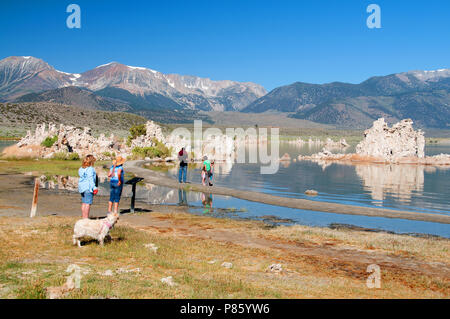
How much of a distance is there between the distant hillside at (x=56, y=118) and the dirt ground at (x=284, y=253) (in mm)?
129334

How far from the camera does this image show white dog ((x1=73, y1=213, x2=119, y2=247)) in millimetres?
12414

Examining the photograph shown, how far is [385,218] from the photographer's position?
23.8m

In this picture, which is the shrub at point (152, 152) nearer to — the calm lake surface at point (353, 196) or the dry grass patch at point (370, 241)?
the calm lake surface at point (353, 196)

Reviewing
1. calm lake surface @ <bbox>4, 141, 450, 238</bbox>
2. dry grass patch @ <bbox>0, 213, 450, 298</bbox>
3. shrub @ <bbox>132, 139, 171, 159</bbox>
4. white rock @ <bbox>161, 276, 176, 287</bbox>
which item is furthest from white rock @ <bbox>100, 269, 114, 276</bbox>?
shrub @ <bbox>132, 139, 171, 159</bbox>

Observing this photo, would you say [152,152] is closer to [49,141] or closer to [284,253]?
[49,141]

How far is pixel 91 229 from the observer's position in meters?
12.6

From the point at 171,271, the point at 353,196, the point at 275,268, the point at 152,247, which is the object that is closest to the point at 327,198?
the point at 353,196

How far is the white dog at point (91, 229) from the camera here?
40.7 ft

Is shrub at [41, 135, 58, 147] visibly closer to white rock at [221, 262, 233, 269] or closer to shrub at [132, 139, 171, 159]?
shrub at [132, 139, 171, 159]

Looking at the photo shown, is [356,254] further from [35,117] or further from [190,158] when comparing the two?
[35,117]

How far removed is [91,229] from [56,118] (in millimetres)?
162639

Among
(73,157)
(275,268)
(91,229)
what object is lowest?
(275,268)
